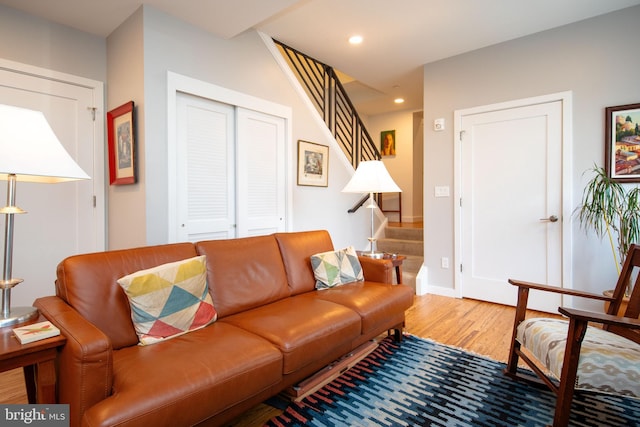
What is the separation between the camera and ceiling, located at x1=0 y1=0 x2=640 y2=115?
2486 mm

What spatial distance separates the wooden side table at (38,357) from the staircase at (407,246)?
3.60m

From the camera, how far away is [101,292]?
151cm

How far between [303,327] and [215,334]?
17.2 inches

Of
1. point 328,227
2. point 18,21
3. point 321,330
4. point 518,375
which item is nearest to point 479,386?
point 518,375

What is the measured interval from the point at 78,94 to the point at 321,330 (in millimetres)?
2899

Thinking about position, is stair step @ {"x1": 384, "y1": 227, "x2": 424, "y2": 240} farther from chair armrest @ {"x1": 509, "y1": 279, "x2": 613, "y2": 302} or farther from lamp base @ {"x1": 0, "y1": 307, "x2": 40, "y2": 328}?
lamp base @ {"x1": 0, "y1": 307, "x2": 40, "y2": 328}

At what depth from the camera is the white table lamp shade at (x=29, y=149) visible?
121 cm

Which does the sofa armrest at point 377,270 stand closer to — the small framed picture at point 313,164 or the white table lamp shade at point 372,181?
the white table lamp shade at point 372,181

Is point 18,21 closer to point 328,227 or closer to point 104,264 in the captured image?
point 104,264

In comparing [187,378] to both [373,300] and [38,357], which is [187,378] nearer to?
[38,357]

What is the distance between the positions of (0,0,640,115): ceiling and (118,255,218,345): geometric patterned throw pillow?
2037 millimetres

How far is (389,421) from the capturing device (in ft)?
5.13

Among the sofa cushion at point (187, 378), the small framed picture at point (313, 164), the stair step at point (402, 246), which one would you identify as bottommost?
the sofa cushion at point (187, 378)

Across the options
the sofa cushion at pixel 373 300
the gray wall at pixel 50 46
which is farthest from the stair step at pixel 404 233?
the gray wall at pixel 50 46
